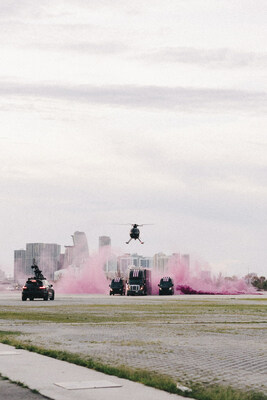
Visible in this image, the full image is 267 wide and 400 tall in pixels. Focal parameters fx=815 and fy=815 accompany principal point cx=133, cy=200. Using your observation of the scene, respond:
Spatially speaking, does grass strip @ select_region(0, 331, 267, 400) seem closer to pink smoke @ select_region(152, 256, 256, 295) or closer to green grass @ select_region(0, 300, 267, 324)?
green grass @ select_region(0, 300, 267, 324)

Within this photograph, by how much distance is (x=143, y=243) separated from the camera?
102062 millimetres

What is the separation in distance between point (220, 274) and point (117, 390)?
13051 centimetres

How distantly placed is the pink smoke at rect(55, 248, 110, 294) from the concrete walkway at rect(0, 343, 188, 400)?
409ft

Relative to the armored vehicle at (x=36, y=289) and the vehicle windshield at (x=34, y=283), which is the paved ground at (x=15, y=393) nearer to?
the armored vehicle at (x=36, y=289)

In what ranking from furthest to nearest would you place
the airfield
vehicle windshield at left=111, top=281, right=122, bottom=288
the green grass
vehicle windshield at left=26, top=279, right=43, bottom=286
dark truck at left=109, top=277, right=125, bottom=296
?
1. vehicle windshield at left=111, top=281, right=122, bottom=288
2. dark truck at left=109, top=277, right=125, bottom=296
3. vehicle windshield at left=26, top=279, right=43, bottom=286
4. the green grass
5. the airfield

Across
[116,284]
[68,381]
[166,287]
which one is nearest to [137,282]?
[116,284]

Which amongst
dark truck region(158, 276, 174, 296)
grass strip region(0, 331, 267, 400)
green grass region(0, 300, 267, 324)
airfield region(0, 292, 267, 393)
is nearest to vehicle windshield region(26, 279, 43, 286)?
green grass region(0, 300, 267, 324)

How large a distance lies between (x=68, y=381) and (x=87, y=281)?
434 feet

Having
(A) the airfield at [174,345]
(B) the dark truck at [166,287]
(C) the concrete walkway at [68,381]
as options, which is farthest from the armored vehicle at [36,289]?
(C) the concrete walkway at [68,381]

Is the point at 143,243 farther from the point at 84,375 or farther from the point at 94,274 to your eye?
the point at 84,375

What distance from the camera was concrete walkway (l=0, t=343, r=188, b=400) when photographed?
10906mm

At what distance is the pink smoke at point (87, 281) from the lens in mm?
142450

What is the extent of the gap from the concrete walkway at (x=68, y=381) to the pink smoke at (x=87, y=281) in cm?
12480

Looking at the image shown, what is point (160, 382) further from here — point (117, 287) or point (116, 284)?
point (116, 284)
